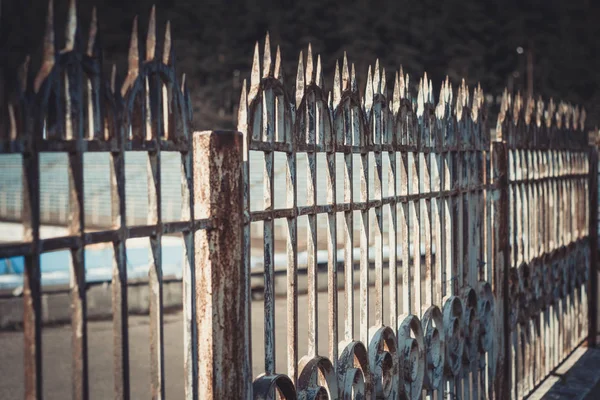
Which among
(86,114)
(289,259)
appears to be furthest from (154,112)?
(289,259)

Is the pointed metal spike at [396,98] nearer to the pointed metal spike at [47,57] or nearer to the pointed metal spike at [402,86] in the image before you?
the pointed metal spike at [402,86]

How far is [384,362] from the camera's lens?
8.55ft

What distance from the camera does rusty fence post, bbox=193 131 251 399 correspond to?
5.69 feet

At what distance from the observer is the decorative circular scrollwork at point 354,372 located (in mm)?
2355

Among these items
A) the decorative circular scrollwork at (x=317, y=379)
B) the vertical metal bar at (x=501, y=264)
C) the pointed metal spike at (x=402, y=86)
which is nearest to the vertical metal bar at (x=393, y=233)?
the pointed metal spike at (x=402, y=86)

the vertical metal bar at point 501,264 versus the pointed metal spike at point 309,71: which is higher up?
the pointed metal spike at point 309,71

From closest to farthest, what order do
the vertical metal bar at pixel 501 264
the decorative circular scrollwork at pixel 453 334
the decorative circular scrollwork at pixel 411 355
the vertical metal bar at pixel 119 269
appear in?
the vertical metal bar at pixel 119 269 → the decorative circular scrollwork at pixel 411 355 → the decorative circular scrollwork at pixel 453 334 → the vertical metal bar at pixel 501 264

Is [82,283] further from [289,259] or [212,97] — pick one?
[212,97]

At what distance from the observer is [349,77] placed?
242 centimetres

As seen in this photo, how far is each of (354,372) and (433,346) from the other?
772 millimetres

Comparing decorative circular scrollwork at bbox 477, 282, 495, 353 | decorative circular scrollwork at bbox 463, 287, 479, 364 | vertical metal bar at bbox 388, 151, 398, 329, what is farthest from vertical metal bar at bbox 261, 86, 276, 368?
decorative circular scrollwork at bbox 477, 282, 495, 353

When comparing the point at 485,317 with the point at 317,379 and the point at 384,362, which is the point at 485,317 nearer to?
the point at 384,362

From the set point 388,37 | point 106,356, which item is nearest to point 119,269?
point 106,356

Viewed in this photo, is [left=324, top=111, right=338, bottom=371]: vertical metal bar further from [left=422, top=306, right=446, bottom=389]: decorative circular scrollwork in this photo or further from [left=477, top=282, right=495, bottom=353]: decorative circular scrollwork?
[left=477, top=282, right=495, bottom=353]: decorative circular scrollwork
